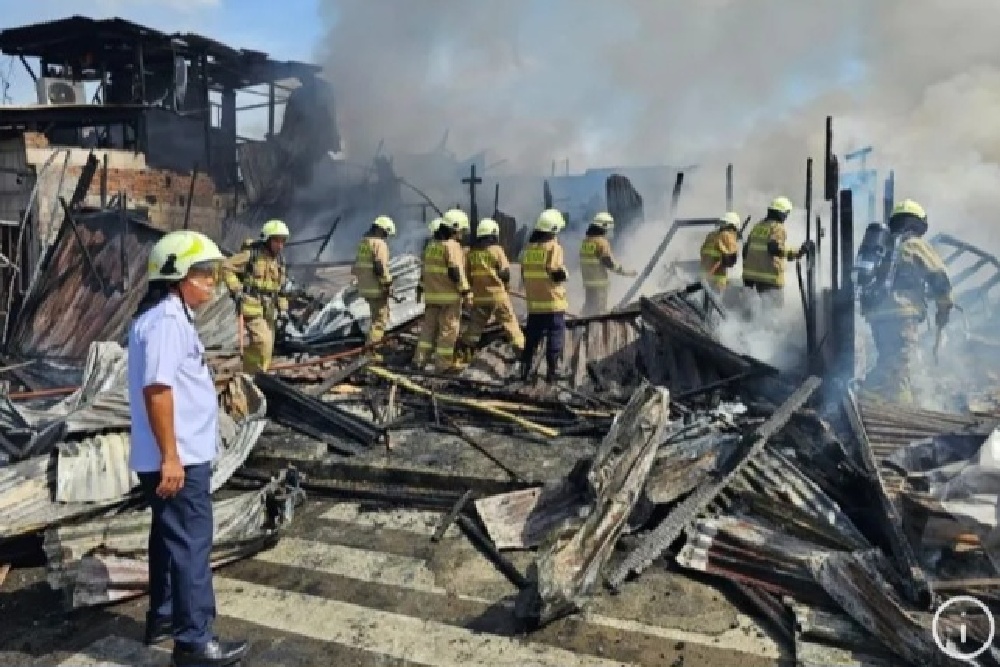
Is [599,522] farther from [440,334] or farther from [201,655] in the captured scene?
[440,334]

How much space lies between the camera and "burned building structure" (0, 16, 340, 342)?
52.6ft

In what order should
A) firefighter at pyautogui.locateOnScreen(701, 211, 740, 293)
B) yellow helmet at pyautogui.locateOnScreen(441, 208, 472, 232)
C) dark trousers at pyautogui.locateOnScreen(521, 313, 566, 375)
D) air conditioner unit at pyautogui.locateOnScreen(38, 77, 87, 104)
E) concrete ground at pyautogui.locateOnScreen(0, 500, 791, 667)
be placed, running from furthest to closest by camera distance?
air conditioner unit at pyautogui.locateOnScreen(38, 77, 87, 104), firefighter at pyautogui.locateOnScreen(701, 211, 740, 293), yellow helmet at pyautogui.locateOnScreen(441, 208, 472, 232), dark trousers at pyautogui.locateOnScreen(521, 313, 566, 375), concrete ground at pyautogui.locateOnScreen(0, 500, 791, 667)

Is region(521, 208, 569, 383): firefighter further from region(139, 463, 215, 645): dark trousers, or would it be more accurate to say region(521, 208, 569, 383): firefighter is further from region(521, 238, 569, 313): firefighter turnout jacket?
region(139, 463, 215, 645): dark trousers

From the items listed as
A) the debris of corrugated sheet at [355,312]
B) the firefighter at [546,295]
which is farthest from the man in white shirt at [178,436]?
the debris of corrugated sheet at [355,312]

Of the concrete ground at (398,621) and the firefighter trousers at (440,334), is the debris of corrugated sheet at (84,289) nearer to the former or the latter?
the firefighter trousers at (440,334)

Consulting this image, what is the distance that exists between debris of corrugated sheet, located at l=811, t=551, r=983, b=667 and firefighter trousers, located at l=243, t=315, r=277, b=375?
5.92 meters

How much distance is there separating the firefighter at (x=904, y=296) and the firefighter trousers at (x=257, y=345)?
5.75 meters

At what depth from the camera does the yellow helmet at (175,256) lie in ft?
11.2

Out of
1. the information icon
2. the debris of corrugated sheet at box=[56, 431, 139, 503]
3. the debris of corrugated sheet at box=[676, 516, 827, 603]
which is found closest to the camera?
the information icon

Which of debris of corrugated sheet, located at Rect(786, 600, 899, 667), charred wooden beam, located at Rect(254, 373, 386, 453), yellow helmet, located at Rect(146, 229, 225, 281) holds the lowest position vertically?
debris of corrugated sheet, located at Rect(786, 600, 899, 667)

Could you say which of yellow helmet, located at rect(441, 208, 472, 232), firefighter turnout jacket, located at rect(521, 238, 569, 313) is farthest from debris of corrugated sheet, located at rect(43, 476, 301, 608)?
yellow helmet, located at rect(441, 208, 472, 232)

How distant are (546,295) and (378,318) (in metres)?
2.65

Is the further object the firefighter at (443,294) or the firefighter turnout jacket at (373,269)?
the firefighter turnout jacket at (373,269)

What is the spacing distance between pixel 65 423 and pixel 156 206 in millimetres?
14607
